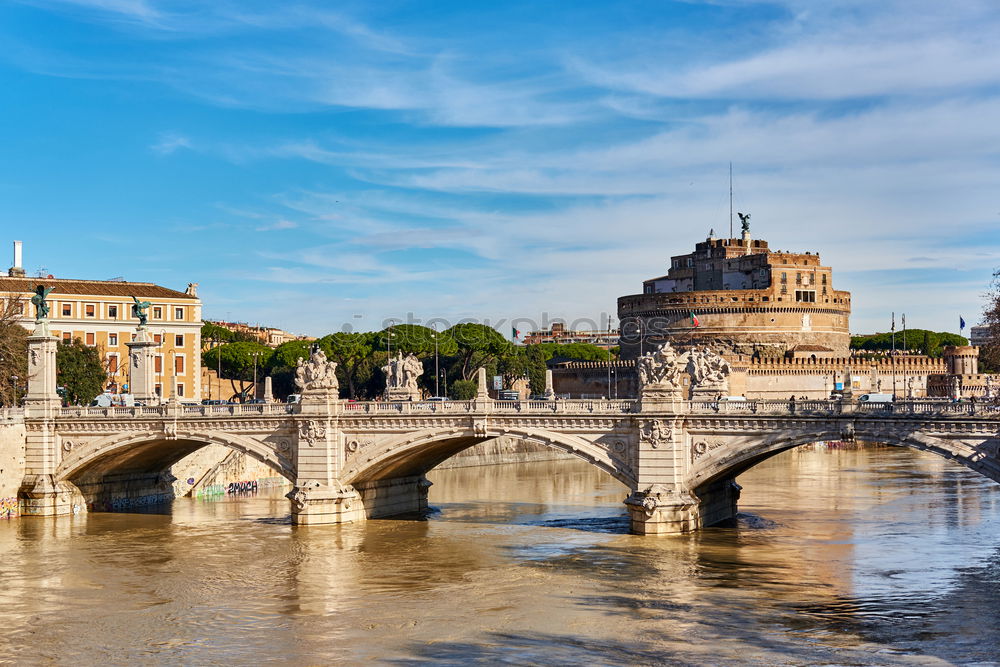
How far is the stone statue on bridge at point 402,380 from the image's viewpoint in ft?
225

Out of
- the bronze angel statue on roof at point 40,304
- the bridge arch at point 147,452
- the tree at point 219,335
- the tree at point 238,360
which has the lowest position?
the bridge arch at point 147,452

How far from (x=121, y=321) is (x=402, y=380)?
146ft

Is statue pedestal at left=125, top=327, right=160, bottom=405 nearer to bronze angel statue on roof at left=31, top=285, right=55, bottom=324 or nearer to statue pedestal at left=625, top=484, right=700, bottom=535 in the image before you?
bronze angel statue on roof at left=31, top=285, right=55, bottom=324

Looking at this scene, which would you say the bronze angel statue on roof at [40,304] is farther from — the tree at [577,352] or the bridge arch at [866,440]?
the tree at [577,352]

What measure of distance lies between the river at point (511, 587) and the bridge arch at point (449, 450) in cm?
284

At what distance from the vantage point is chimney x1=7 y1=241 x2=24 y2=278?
104m

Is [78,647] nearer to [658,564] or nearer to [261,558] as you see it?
[261,558]

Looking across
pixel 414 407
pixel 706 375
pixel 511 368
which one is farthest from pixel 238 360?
pixel 706 375

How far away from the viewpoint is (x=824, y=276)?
155000 mm

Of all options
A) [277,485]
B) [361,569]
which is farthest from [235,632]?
[277,485]

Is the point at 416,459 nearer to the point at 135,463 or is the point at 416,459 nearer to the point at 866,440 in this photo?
the point at 135,463

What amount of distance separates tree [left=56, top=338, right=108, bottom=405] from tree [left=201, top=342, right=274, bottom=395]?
40.5 metres

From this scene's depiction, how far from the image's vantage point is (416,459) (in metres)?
65.8

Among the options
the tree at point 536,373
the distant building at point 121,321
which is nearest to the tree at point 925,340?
the tree at point 536,373
